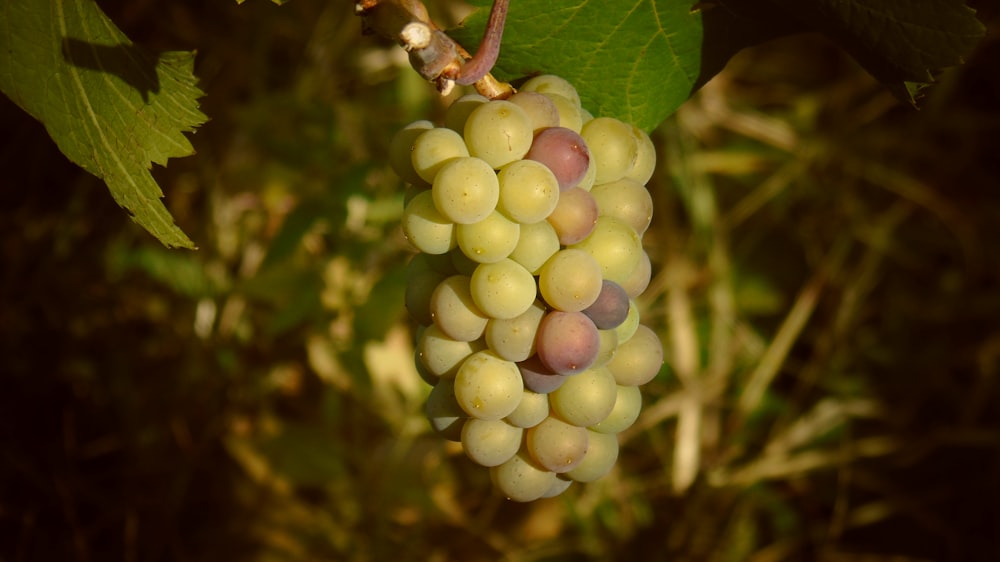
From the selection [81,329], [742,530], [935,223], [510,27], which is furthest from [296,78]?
[935,223]

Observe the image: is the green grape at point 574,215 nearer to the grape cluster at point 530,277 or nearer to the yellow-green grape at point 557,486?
the grape cluster at point 530,277

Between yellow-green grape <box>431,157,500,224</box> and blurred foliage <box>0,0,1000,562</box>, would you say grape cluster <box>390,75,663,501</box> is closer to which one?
yellow-green grape <box>431,157,500,224</box>

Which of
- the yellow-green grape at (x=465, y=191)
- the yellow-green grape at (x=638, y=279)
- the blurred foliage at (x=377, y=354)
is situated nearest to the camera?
the yellow-green grape at (x=465, y=191)

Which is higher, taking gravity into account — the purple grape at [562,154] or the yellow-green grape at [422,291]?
the purple grape at [562,154]

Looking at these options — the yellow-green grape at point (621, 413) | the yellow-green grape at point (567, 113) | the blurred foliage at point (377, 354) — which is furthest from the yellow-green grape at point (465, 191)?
the blurred foliage at point (377, 354)

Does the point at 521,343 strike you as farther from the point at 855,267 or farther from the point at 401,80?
the point at 855,267

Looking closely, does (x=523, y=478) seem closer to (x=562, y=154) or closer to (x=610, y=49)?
(x=562, y=154)

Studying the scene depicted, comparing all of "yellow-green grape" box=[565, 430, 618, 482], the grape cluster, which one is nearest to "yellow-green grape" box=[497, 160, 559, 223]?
the grape cluster
